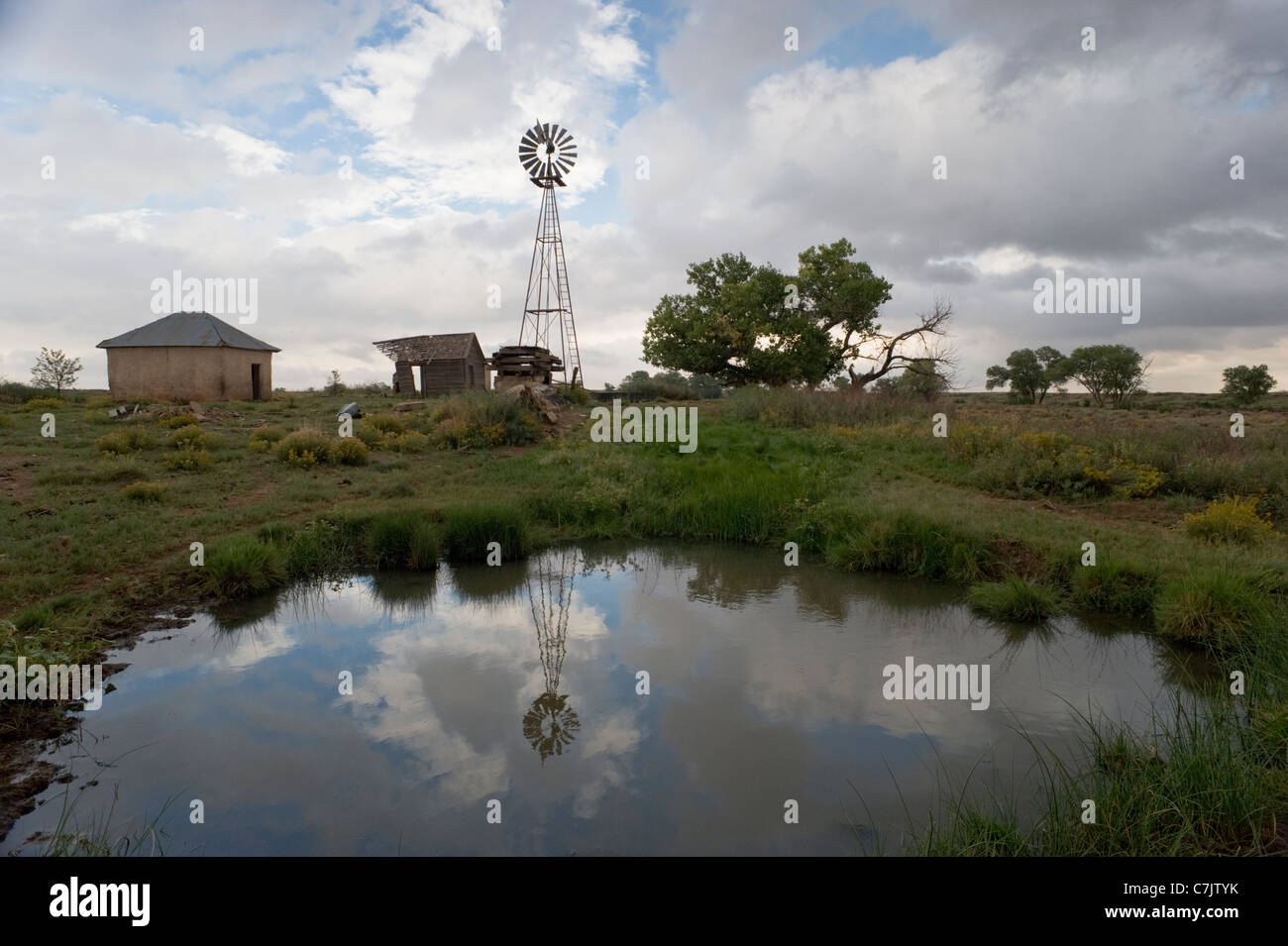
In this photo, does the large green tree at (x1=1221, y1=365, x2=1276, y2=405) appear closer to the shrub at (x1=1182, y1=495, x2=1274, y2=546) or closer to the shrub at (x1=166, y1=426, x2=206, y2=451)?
the shrub at (x1=1182, y1=495, x2=1274, y2=546)

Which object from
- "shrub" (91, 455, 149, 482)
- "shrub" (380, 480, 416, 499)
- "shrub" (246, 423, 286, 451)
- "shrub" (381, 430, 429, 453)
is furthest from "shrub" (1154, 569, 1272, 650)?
"shrub" (246, 423, 286, 451)

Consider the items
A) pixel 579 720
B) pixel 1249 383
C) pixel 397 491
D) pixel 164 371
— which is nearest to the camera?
pixel 579 720

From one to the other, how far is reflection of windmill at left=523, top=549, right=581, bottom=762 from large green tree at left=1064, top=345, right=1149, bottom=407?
4324cm

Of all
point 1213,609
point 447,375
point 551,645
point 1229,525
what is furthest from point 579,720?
point 447,375

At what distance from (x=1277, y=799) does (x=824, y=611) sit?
4816 mm

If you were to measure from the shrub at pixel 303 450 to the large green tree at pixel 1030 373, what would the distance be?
46.6 meters

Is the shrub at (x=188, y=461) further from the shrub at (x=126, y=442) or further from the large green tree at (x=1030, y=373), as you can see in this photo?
the large green tree at (x=1030, y=373)

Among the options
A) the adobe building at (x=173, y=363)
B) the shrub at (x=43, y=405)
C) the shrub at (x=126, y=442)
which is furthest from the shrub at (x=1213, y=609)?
the adobe building at (x=173, y=363)

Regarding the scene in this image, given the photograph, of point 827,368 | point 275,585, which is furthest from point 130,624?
point 827,368

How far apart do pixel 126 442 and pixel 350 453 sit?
4692mm

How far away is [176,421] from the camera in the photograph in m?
18.8

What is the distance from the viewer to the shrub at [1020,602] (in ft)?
26.1

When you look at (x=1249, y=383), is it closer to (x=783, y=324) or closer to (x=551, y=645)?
(x=783, y=324)

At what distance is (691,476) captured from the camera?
13961 mm
